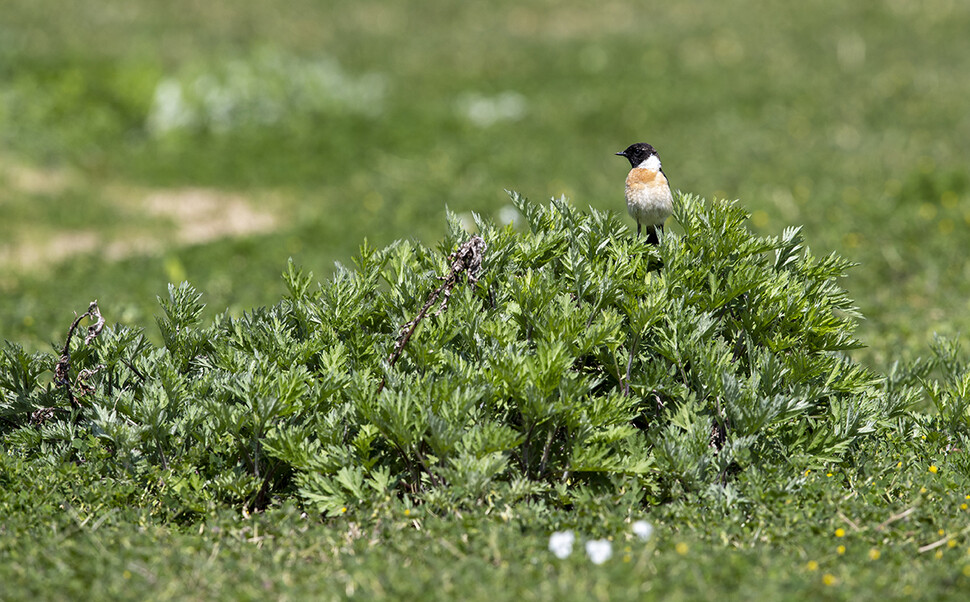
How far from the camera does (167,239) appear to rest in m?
11.9

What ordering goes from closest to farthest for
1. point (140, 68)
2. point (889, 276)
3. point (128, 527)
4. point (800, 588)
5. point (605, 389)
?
point (800, 588) → point (128, 527) → point (605, 389) → point (889, 276) → point (140, 68)

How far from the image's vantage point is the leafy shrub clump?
397 centimetres

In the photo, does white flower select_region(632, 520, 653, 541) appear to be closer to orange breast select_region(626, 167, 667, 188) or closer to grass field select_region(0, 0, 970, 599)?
grass field select_region(0, 0, 970, 599)

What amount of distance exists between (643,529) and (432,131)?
11932mm

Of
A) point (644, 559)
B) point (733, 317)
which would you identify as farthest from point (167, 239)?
point (644, 559)

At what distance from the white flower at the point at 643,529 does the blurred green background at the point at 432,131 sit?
153 inches

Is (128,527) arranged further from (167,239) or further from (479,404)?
(167,239)

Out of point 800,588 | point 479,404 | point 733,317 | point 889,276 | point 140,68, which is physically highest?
point 140,68

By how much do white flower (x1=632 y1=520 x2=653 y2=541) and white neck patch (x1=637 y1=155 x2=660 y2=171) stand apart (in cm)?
213

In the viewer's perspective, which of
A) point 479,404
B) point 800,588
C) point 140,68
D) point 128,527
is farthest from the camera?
point 140,68

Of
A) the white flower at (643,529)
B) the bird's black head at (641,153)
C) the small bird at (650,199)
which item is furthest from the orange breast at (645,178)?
the white flower at (643,529)

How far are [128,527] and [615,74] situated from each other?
1431 centimetres

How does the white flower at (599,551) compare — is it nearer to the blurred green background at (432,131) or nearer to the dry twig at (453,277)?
the dry twig at (453,277)

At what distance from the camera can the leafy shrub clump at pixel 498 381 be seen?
3.97 metres
